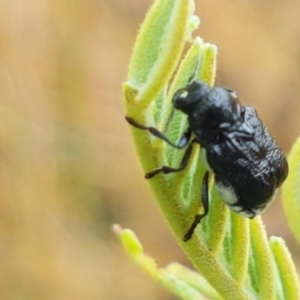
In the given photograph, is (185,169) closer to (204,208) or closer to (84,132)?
(204,208)

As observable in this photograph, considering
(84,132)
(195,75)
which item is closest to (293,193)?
(195,75)

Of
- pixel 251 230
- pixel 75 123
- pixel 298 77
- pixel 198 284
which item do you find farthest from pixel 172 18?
pixel 298 77

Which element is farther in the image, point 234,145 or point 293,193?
point 234,145

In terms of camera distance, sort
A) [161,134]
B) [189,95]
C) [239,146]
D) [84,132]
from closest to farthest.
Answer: [161,134], [189,95], [239,146], [84,132]

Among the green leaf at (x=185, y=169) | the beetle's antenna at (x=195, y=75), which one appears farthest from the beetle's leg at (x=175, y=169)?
the beetle's antenna at (x=195, y=75)

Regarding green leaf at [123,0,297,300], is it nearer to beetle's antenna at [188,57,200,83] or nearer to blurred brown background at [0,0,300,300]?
beetle's antenna at [188,57,200,83]

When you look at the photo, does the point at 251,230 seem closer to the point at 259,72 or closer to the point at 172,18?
the point at 172,18

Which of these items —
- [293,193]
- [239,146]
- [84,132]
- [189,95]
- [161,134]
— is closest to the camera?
[161,134]
